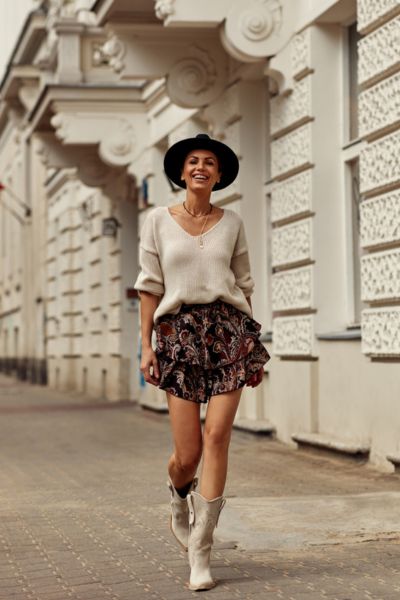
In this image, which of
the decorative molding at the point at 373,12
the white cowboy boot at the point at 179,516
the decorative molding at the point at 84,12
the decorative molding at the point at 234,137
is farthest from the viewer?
the decorative molding at the point at 84,12

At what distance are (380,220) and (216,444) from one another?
16.4ft

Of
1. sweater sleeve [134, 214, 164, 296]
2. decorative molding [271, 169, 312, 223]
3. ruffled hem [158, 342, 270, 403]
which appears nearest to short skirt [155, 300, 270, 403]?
ruffled hem [158, 342, 270, 403]

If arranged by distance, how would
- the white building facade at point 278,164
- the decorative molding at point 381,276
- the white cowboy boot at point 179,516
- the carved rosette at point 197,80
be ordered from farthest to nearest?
1. the carved rosette at point 197,80
2. the white building facade at point 278,164
3. the decorative molding at point 381,276
4. the white cowboy boot at point 179,516

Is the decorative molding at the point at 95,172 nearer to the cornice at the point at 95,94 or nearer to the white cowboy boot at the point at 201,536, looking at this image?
the cornice at the point at 95,94

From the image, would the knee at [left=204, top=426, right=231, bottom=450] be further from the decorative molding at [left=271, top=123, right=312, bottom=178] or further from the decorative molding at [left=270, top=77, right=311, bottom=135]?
the decorative molding at [left=270, top=77, right=311, bottom=135]

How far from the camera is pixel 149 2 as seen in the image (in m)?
14.8

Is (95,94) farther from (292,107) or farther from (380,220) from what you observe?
(380,220)

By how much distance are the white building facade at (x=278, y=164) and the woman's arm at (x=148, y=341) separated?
418cm

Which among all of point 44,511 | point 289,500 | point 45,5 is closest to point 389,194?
point 289,500

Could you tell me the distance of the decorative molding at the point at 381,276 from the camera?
34.5 ft

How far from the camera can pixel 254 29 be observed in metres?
13.4

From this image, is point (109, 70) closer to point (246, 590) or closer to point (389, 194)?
point (389, 194)

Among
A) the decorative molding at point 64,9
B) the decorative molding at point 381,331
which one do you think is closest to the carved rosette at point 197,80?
the decorative molding at point 381,331

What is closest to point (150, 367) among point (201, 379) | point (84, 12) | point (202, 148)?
point (201, 379)
